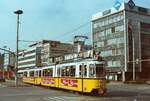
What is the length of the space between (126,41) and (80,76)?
62.5 metres

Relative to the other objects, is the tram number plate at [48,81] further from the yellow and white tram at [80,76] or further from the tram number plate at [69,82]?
→ the tram number plate at [69,82]

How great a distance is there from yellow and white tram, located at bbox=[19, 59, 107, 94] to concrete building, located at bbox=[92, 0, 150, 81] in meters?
52.0

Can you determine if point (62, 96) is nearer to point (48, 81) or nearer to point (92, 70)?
point (92, 70)

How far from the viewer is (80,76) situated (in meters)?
32.0

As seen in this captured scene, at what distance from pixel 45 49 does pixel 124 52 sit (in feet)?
189

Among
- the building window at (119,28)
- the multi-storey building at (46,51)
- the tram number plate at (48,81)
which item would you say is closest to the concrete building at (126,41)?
the building window at (119,28)

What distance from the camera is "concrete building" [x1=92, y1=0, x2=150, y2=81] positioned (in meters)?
93.5

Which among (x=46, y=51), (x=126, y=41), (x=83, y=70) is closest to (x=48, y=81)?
(x=83, y=70)

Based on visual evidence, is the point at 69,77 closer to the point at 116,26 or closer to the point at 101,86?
the point at 101,86

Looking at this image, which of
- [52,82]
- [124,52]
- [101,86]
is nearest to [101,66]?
Result: [101,86]

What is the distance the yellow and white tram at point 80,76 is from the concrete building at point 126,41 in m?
52.0

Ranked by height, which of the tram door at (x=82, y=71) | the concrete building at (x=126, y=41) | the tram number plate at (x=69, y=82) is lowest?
the tram number plate at (x=69, y=82)

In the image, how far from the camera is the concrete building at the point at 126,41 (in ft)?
307

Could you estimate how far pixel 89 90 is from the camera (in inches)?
1202
